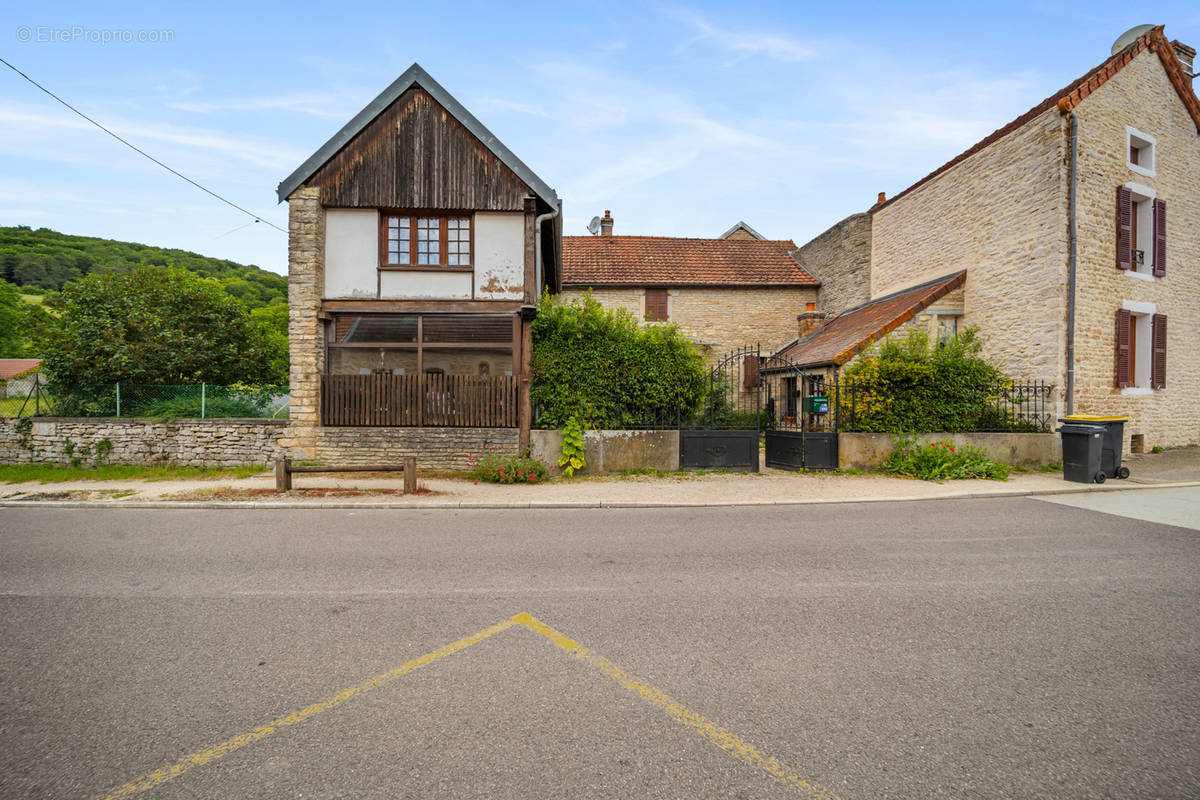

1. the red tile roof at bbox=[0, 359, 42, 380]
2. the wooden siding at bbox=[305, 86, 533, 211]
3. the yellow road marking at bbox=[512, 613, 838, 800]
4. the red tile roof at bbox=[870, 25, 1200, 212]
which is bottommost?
the yellow road marking at bbox=[512, 613, 838, 800]

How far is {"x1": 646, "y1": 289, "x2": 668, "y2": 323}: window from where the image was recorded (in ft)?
74.1

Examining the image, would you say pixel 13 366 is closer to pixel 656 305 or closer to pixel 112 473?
pixel 112 473

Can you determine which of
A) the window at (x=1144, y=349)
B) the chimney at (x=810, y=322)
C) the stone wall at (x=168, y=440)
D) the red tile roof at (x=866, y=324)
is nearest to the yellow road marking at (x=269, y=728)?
the stone wall at (x=168, y=440)

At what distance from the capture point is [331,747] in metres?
2.54

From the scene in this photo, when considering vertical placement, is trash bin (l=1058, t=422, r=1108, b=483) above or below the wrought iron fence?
below

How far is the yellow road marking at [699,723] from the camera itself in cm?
228

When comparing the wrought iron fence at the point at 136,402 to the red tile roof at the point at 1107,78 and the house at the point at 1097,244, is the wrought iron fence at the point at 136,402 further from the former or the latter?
the red tile roof at the point at 1107,78

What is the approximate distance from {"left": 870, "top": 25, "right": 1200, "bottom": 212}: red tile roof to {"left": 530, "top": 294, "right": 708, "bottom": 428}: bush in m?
11.4

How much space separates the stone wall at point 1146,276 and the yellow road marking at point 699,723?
15.2 meters

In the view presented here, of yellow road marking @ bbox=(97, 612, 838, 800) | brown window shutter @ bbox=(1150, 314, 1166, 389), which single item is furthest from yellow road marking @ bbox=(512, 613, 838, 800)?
brown window shutter @ bbox=(1150, 314, 1166, 389)

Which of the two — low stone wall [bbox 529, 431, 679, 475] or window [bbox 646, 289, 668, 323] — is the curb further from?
window [bbox 646, 289, 668, 323]

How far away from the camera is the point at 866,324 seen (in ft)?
55.4

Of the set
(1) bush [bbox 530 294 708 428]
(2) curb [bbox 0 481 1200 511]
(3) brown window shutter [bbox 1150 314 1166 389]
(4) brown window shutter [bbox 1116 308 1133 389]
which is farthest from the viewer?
(3) brown window shutter [bbox 1150 314 1166 389]

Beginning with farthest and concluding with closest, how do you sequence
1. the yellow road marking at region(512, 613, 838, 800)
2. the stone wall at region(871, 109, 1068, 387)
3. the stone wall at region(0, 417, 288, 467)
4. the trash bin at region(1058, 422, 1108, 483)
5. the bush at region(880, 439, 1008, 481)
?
1. the stone wall at region(871, 109, 1068, 387)
2. the stone wall at region(0, 417, 288, 467)
3. the bush at region(880, 439, 1008, 481)
4. the trash bin at region(1058, 422, 1108, 483)
5. the yellow road marking at region(512, 613, 838, 800)
